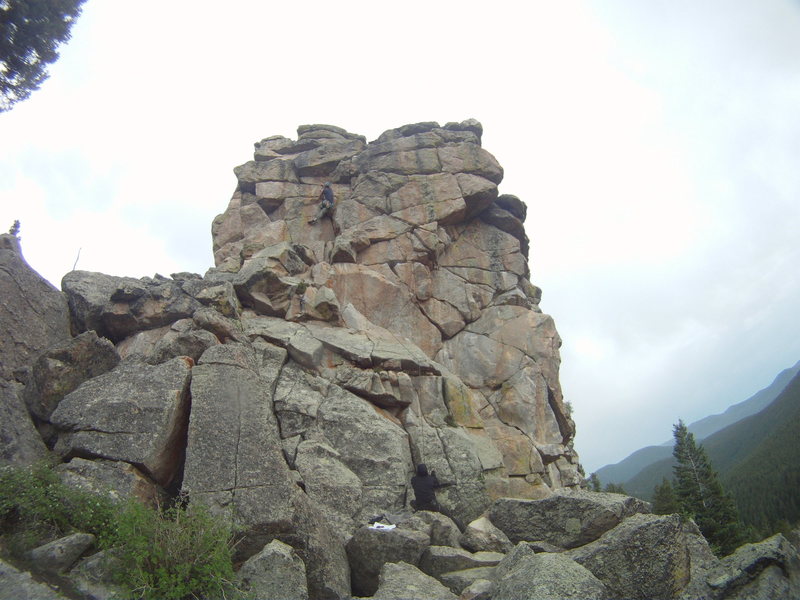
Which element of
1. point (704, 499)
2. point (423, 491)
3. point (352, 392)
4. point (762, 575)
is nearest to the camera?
point (762, 575)

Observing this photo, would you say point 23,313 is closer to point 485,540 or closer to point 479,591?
point 485,540

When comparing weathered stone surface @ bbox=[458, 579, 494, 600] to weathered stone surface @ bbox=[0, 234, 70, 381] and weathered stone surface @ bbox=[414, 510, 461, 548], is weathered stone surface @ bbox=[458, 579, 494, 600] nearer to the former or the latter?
weathered stone surface @ bbox=[414, 510, 461, 548]

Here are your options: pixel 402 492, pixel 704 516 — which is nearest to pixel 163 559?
pixel 402 492

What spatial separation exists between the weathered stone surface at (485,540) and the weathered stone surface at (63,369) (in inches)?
505

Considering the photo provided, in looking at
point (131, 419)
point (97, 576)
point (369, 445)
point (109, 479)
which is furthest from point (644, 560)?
point (131, 419)

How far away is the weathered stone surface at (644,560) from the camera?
11.1 m

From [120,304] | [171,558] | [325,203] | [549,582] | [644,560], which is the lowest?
[644,560]

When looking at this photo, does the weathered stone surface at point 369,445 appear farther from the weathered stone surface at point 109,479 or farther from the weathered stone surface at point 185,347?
the weathered stone surface at point 109,479

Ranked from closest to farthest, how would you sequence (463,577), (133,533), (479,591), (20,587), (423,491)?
(20,587)
(133,533)
(479,591)
(463,577)
(423,491)

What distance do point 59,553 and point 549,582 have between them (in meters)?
9.37

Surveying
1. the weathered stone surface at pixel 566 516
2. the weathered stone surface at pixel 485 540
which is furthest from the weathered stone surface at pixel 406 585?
the weathered stone surface at pixel 566 516

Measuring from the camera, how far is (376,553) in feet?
42.9

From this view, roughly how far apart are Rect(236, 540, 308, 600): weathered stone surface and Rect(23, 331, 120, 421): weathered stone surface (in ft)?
28.6

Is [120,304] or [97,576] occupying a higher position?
[120,304]
